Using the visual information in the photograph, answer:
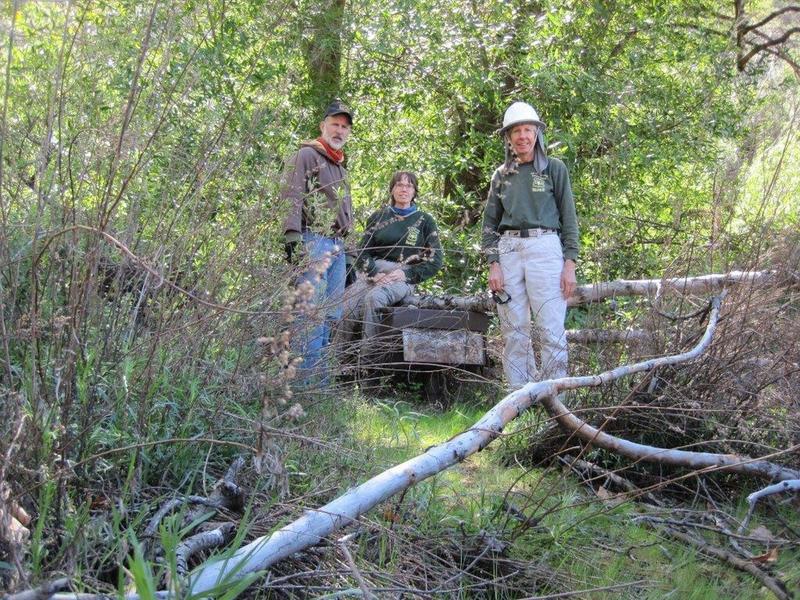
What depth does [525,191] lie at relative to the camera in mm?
6582

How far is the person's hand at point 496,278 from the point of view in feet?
21.7

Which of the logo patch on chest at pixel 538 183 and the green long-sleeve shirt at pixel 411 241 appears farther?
the green long-sleeve shirt at pixel 411 241

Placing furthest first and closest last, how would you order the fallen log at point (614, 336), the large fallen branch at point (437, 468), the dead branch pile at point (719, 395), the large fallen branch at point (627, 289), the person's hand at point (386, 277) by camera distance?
the large fallen branch at point (627, 289)
the fallen log at point (614, 336)
the dead branch pile at point (719, 395)
the person's hand at point (386, 277)
the large fallen branch at point (437, 468)

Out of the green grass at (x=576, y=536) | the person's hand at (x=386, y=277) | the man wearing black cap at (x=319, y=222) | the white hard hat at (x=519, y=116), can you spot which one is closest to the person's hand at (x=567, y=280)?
the white hard hat at (x=519, y=116)

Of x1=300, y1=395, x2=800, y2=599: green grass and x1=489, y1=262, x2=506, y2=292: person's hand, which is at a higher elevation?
x1=489, y1=262, x2=506, y2=292: person's hand

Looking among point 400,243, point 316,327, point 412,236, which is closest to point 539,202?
point 412,236

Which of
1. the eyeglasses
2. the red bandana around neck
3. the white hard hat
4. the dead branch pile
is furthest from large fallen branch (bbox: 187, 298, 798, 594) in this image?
the red bandana around neck

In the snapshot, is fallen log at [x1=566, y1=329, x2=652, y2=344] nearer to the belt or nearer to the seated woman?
the belt

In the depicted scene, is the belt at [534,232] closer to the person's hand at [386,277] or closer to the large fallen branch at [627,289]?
the large fallen branch at [627,289]

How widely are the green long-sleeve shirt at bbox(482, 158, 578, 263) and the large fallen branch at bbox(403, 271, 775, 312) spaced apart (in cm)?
47

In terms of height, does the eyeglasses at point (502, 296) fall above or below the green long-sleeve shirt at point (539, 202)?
below

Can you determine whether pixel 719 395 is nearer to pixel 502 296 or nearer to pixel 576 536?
pixel 576 536

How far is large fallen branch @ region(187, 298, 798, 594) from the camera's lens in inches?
102

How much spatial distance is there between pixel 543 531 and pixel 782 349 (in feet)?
7.32
